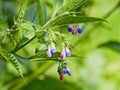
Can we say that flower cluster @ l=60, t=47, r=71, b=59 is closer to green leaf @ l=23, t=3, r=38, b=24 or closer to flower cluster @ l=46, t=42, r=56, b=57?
flower cluster @ l=46, t=42, r=56, b=57

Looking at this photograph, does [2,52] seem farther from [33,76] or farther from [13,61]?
[33,76]

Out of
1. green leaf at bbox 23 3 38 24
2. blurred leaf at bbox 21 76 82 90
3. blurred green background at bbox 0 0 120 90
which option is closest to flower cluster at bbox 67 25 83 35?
green leaf at bbox 23 3 38 24

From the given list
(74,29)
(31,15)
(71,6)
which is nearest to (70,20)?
(71,6)

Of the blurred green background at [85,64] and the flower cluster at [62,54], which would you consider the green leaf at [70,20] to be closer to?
the flower cluster at [62,54]

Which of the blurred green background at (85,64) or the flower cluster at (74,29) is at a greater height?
the flower cluster at (74,29)

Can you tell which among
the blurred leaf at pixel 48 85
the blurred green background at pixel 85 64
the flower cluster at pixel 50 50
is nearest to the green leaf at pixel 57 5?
the flower cluster at pixel 50 50

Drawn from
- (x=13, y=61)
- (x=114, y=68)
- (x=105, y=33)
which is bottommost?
(x=114, y=68)

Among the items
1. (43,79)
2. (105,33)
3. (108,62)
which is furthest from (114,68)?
(43,79)
